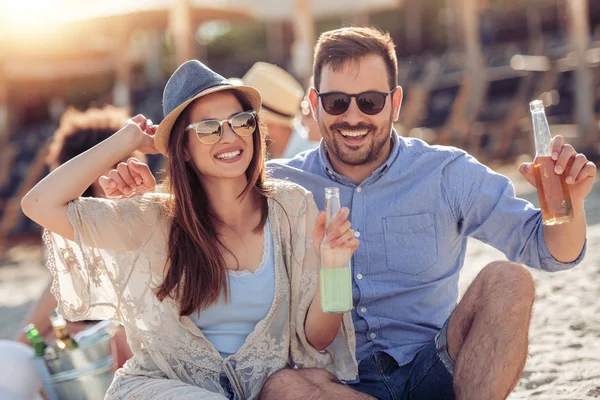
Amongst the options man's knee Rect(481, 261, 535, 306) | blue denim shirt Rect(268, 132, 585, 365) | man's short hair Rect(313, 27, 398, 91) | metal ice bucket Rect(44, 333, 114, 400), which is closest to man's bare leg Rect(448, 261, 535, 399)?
man's knee Rect(481, 261, 535, 306)

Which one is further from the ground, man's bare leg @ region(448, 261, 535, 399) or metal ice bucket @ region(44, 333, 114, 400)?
man's bare leg @ region(448, 261, 535, 399)

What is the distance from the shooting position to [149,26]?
16422 millimetres

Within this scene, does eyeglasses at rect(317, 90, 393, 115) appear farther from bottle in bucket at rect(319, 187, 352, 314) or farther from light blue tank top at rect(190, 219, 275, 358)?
light blue tank top at rect(190, 219, 275, 358)

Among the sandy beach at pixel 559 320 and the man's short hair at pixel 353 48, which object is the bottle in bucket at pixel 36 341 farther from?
the sandy beach at pixel 559 320

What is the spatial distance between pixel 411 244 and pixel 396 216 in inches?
4.8

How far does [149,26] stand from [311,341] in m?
14.3

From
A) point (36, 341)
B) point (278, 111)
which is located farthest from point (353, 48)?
point (278, 111)

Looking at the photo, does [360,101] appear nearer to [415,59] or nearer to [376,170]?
[376,170]

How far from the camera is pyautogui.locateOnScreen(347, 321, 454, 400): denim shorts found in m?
2.93

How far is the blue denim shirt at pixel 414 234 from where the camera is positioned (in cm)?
317

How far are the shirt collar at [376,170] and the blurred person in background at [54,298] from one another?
811mm

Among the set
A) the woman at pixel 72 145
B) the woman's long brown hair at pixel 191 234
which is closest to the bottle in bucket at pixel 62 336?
the woman at pixel 72 145

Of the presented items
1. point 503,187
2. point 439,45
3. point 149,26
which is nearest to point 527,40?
point 439,45

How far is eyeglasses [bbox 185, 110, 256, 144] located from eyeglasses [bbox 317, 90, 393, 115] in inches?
18.3
